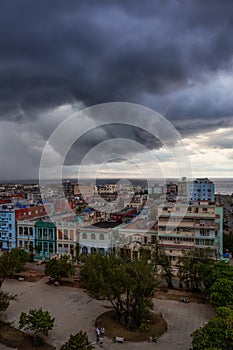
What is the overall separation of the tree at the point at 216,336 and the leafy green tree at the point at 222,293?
5335 mm

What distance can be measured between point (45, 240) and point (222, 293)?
24.6 meters

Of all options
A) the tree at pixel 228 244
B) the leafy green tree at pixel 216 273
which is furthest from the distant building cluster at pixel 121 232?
the tree at pixel 228 244

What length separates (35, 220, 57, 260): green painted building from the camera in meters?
38.9

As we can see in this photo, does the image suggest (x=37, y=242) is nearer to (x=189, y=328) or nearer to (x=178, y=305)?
(x=178, y=305)

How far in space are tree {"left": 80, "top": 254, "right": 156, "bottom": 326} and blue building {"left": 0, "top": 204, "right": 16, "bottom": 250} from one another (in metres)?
24.3

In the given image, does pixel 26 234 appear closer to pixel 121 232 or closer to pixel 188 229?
pixel 121 232

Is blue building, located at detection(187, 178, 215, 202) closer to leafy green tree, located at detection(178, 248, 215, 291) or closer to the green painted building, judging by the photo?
the green painted building

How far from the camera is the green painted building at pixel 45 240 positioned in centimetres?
3891

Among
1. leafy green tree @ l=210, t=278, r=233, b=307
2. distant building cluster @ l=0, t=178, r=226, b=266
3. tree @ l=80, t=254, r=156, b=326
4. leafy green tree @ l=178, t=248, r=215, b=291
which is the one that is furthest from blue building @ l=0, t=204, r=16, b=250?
leafy green tree @ l=210, t=278, r=233, b=307

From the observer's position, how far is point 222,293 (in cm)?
2145

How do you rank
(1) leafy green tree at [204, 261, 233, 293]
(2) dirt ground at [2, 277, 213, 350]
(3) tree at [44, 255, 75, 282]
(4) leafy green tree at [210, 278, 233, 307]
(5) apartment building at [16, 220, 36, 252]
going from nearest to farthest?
(2) dirt ground at [2, 277, 213, 350]
(4) leafy green tree at [210, 278, 233, 307]
(1) leafy green tree at [204, 261, 233, 293]
(3) tree at [44, 255, 75, 282]
(5) apartment building at [16, 220, 36, 252]

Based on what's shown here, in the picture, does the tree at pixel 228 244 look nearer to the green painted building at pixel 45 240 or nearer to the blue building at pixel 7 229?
the green painted building at pixel 45 240

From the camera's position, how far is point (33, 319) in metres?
18.3

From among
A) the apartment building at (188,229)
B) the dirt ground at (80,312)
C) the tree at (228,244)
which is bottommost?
the dirt ground at (80,312)
